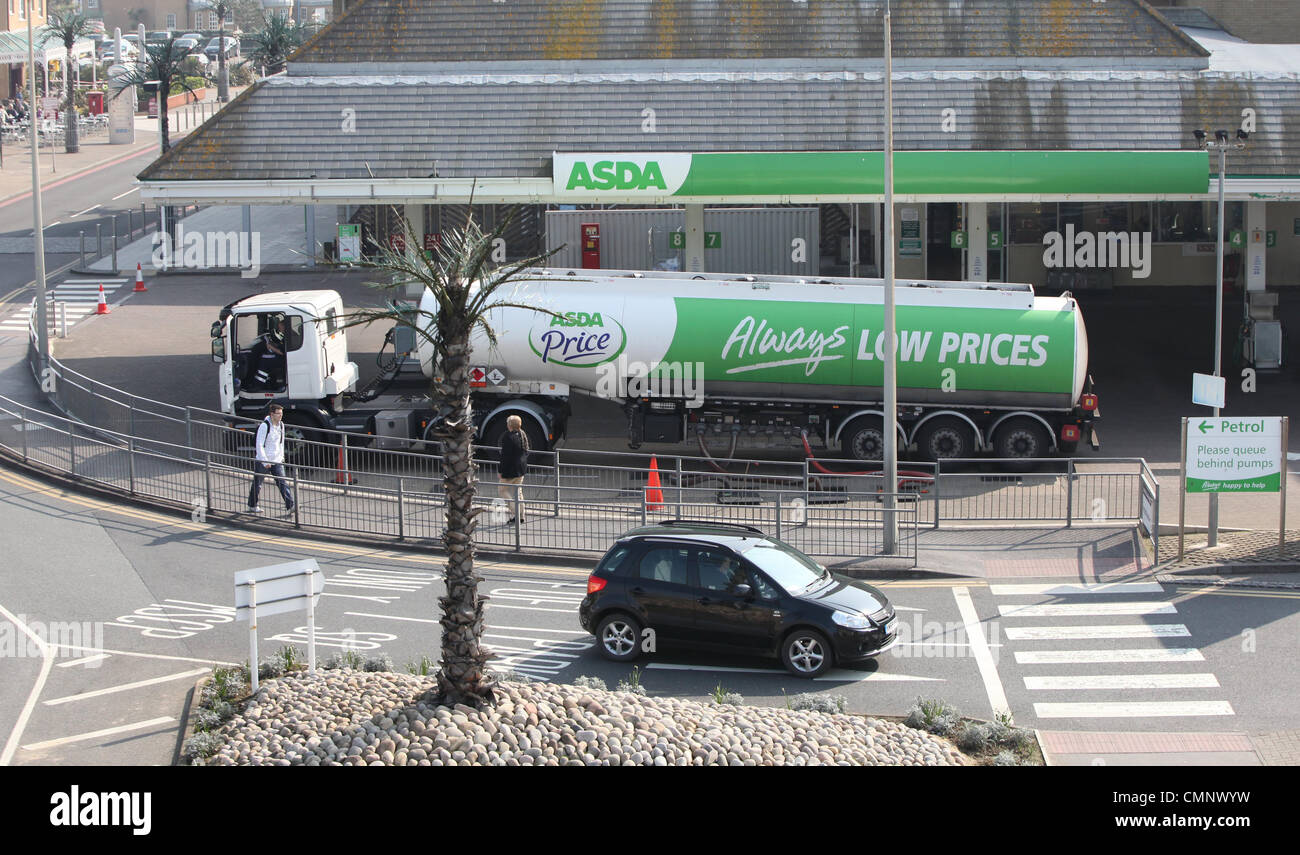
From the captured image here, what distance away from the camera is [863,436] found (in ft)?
85.0

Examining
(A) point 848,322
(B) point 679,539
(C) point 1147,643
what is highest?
(A) point 848,322

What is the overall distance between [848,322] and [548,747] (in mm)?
14760

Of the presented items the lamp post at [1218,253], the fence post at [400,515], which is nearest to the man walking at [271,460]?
the fence post at [400,515]

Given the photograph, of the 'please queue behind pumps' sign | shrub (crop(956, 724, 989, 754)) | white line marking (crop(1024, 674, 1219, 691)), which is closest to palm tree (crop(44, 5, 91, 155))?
the 'please queue behind pumps' sign

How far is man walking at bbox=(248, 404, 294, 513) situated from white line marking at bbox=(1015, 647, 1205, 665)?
11817mm

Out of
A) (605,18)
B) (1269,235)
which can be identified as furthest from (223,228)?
(1269,235)

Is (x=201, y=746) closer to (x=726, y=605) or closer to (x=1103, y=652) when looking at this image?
(x=726, y=605)

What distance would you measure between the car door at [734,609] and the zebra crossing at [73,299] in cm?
2578

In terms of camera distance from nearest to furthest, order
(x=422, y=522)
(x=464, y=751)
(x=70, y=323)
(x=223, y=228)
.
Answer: (x=464, y=751) < (x=422, y=522) < (x=70, y=323) < (x=223, y=228)

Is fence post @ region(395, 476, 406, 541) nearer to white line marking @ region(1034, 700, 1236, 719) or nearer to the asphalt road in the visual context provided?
the asphalt road

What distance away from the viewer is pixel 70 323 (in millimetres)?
37469

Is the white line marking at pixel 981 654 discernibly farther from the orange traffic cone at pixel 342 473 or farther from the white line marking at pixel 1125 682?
the orange traffic cone at pixel 342 473

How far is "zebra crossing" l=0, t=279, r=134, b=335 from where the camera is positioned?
3697cm

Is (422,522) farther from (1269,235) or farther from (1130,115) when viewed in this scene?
(1269,235)
